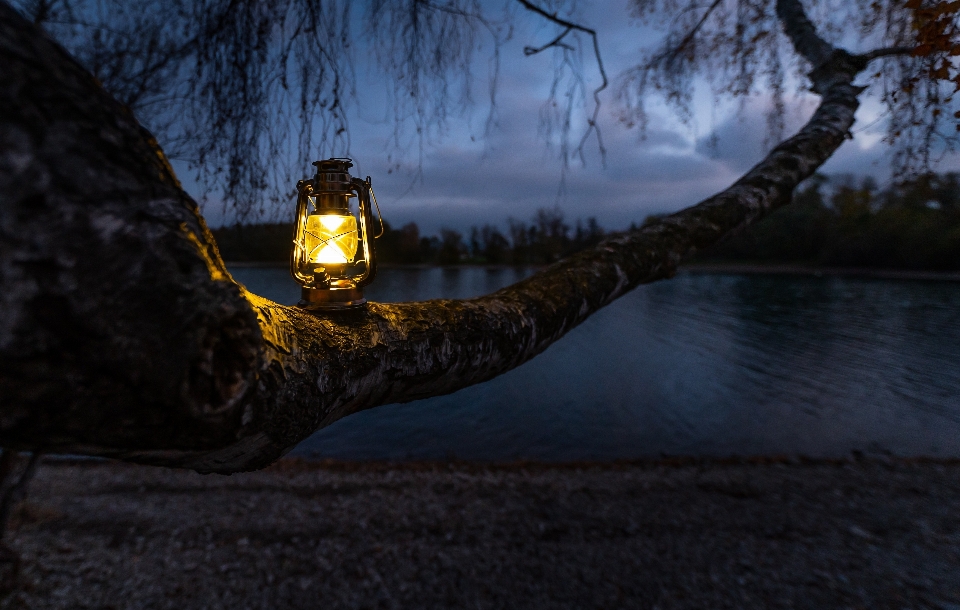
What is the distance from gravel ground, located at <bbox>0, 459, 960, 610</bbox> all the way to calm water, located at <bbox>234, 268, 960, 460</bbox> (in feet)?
8.87

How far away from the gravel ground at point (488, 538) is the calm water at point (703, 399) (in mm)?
2702

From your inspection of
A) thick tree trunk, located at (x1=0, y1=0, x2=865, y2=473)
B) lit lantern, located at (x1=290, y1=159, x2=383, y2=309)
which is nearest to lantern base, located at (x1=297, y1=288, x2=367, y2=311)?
lit lantern, located at (x1=290, y1=159, x2=383, y2=309)

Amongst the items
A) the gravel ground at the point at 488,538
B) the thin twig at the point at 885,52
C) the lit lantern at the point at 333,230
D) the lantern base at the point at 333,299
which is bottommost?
the gravel ground at the point at 488,538

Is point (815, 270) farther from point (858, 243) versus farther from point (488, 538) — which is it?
point (488, 538)

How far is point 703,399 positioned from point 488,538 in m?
13.6

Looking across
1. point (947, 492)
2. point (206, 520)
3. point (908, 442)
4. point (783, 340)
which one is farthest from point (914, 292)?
point (206, 520)

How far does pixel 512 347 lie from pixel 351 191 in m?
0.76

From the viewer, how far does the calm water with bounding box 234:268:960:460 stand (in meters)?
13.3

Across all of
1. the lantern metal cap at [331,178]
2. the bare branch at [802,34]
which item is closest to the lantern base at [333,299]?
the lantern metal cap at [331,178]

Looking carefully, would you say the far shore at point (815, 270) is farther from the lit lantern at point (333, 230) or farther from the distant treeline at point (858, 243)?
the lit lantern at point (333, 230)

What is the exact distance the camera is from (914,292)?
143ft

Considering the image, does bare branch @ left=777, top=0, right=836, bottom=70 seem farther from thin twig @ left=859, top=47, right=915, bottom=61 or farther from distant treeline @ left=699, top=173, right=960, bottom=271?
distant treeline @ left=699, top=173, right=960, bottom=271

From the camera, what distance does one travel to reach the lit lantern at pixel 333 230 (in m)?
1.46

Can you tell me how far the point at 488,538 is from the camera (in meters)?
7.41
